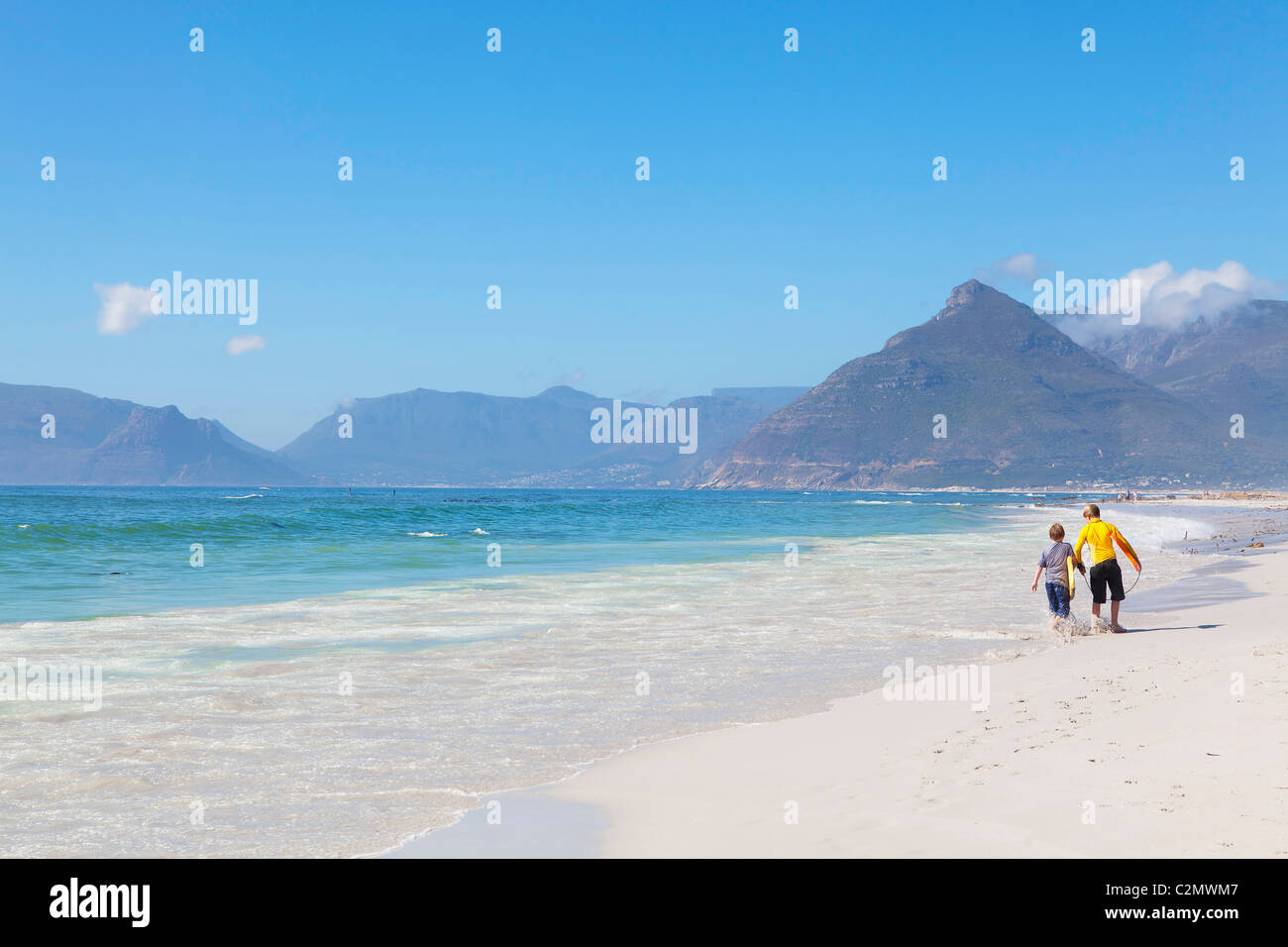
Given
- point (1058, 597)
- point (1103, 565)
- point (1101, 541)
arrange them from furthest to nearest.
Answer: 1. point (1101, 541)
2. point (1058, 597)
3. point (1103, 565)

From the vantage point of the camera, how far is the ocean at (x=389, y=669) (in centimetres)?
574

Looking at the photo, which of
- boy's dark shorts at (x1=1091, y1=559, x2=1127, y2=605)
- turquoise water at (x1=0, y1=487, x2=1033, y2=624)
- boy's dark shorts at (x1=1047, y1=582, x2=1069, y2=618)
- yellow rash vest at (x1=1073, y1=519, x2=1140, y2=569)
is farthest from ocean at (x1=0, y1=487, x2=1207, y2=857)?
yellow rash vest at (x1=1073, y1=519, x2=1140, y2=569)

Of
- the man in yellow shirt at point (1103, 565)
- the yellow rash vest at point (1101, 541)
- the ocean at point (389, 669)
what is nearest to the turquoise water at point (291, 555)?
the ocean at point (389, 669)

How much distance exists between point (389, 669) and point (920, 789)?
6425 mm

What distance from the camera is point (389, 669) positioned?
10.3 m

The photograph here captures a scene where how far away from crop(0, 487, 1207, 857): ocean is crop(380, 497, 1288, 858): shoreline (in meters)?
0.48

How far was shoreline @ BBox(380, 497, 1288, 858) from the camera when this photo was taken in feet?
15.7

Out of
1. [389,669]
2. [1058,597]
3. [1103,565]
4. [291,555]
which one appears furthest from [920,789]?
[291,555]

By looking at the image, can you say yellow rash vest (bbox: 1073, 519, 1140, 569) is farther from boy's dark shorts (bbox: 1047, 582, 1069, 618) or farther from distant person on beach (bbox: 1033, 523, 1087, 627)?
boy's dark shorts (bbox: 1047, 582, 1069, 618)

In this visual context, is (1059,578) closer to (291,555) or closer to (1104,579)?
(1104,579)

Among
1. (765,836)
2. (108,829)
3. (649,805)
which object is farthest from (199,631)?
(765,836)

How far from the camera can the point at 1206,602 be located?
15.3m
